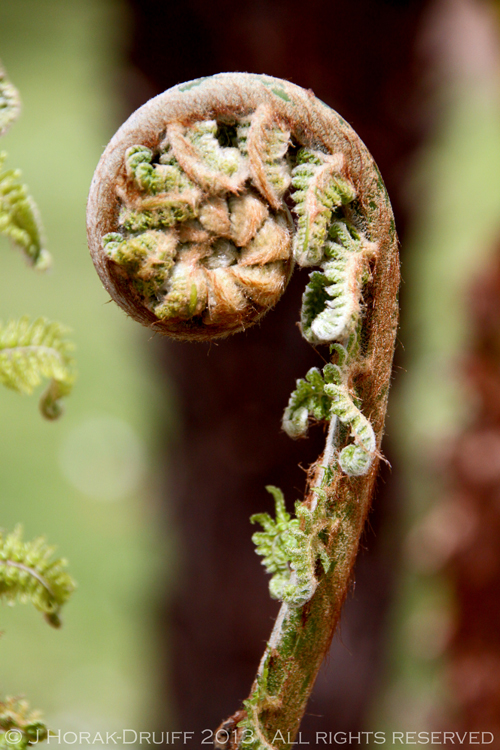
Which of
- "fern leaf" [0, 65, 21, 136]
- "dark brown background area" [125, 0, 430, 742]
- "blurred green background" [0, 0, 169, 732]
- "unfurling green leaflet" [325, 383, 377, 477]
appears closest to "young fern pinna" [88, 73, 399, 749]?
"unfurling green leaflet" [325, 383, 377, 477]

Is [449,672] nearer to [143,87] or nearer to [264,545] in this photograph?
[264,545]

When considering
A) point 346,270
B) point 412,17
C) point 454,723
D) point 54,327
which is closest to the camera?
point 346,270

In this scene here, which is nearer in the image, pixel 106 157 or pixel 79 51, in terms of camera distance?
pixel 106 157

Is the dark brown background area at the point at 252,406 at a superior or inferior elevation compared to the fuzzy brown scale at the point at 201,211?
superior

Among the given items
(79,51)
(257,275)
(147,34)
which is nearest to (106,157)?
(257,275)

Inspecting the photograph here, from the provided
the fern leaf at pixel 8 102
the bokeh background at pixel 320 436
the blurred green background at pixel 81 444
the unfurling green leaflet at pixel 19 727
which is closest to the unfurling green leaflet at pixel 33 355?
the fern leaf at pixel 8 102

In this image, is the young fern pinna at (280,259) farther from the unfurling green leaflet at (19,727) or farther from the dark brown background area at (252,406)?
the dark brown background area at (252,406)

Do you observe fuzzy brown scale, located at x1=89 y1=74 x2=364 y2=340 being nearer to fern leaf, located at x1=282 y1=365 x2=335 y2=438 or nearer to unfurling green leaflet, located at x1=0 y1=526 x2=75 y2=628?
fern leaf, located at x1=282 y1=365 x2=335 y2=438
